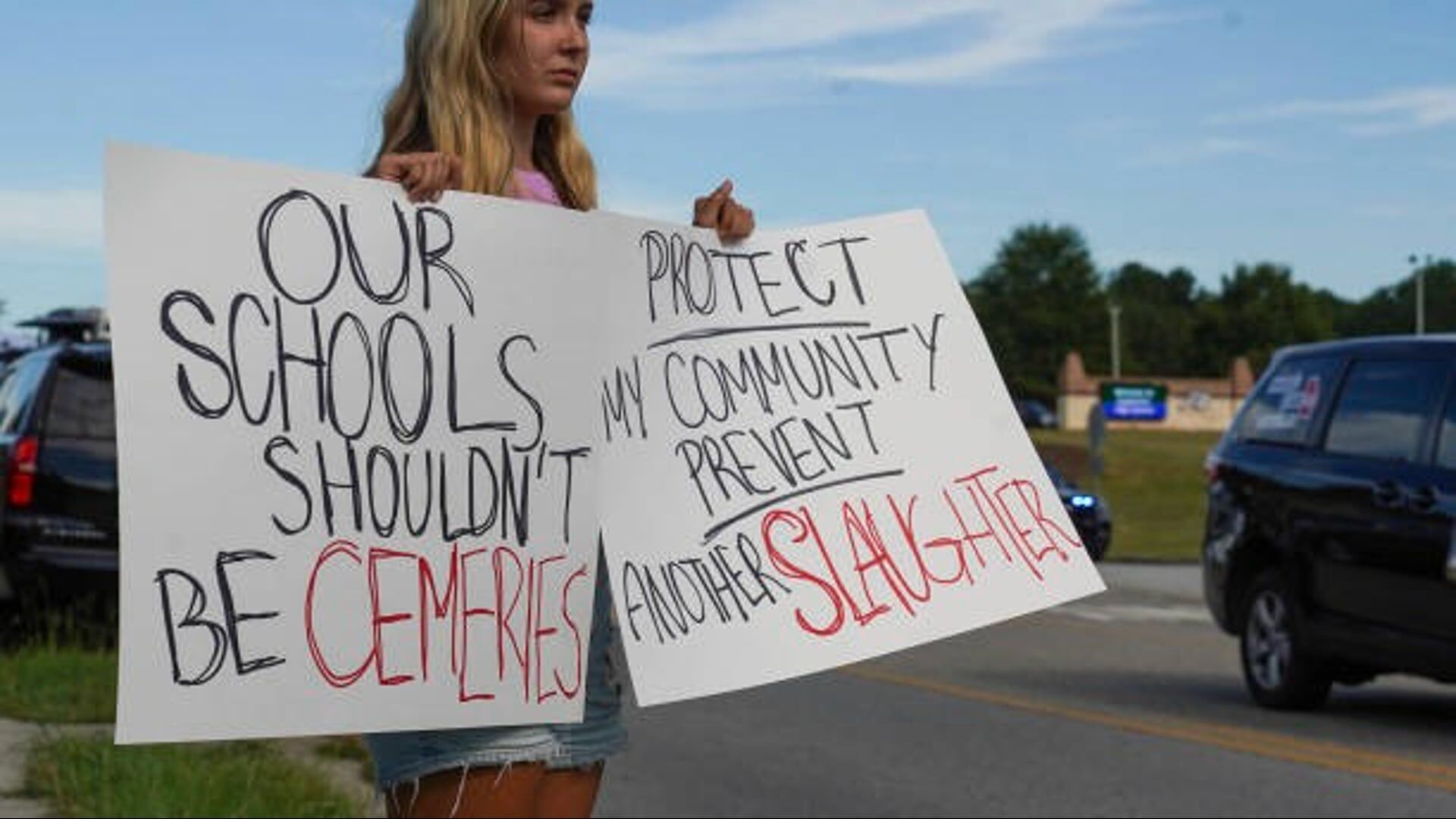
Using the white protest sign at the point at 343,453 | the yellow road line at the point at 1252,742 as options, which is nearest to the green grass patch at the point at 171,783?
the yellow road line at the point at 1252,742

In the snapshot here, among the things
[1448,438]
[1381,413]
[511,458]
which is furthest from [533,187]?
[1381,413]

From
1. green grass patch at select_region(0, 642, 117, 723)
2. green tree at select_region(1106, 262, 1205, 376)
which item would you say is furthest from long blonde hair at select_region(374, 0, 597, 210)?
green tree at select_region(1106, 262, 1205, 376)

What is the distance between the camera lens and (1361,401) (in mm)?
6156

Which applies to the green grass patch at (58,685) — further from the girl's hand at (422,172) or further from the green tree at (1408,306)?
the girl's hand at (422,172)

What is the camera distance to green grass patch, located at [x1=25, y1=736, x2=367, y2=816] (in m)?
7.58

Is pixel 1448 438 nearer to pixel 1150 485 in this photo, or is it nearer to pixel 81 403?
pixel 81 403

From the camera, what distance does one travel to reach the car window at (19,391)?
13.1 meters

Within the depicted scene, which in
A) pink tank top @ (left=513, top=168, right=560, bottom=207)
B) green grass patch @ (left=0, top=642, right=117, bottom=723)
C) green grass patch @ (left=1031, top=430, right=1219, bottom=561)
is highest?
pink tank top @ (left=513, top=168, right=560, bottom=207)

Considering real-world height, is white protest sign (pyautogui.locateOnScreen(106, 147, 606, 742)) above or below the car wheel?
above

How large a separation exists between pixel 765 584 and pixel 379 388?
56 cm

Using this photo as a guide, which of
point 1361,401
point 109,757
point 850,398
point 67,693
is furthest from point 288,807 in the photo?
point 850,398

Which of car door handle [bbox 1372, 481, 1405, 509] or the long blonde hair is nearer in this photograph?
the long blonde hair

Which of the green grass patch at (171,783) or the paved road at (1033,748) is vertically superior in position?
the green grass patch at (171,783)

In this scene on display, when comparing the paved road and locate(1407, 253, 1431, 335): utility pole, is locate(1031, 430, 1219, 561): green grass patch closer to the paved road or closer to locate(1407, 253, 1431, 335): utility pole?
the paved road
